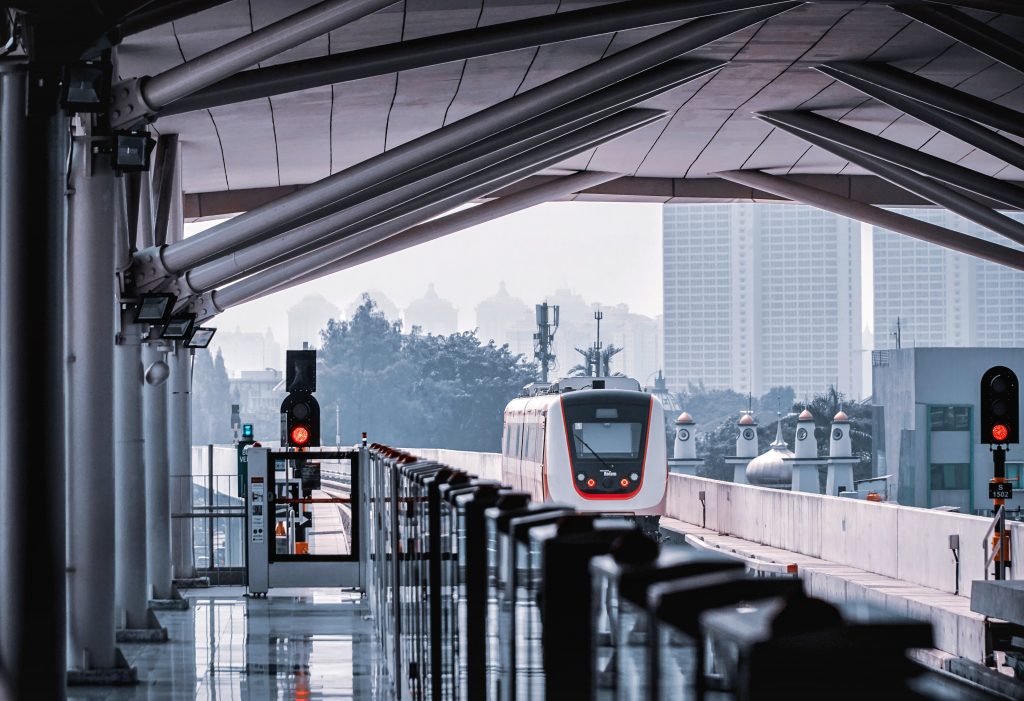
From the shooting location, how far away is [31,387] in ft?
32.2

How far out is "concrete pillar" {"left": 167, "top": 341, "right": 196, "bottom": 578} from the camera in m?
21.5

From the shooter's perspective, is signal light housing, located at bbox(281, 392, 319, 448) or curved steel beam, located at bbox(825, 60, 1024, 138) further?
curved steel beam, located at bbox(825, 60, 1024, 138)

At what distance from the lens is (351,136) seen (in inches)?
1048

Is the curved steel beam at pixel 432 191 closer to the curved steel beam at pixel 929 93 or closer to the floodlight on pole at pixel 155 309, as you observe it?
the floodlight on pole at pixel 155 309

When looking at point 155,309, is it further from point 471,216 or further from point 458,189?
point 471,216

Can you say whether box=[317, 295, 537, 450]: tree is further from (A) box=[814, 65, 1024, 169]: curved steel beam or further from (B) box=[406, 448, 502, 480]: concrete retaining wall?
(A) box=[814, 65, 1024, 169]: curved steel beam

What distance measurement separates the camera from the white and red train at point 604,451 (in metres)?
30.0

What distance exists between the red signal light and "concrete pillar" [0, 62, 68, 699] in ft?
34.9

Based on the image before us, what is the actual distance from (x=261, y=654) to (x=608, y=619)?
12060mm

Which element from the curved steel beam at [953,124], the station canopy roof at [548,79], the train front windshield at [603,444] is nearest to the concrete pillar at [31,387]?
the station canopy roof at [548,79]

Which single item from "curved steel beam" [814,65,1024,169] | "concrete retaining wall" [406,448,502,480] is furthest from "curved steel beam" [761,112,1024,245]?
"concrete retaining wall" [406,448,502,480]

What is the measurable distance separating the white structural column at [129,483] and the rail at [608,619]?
8.42 m

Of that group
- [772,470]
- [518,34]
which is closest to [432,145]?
[518,34]

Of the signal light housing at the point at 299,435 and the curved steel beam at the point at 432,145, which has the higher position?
the curved steel beam at the point at 432,145
